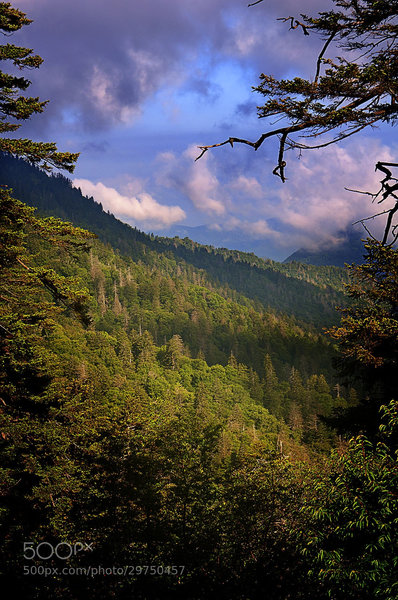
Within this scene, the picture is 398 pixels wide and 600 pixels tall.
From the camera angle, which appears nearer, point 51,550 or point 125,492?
point 51,550

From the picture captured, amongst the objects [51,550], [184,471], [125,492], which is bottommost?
[51,550]

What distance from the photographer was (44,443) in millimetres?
11539

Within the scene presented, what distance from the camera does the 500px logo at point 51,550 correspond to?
1021 centimetres

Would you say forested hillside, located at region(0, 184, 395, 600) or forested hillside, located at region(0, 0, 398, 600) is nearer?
forested hillside, located at region(0, 0, 398, 600)

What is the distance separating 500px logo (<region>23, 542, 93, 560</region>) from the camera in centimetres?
1021

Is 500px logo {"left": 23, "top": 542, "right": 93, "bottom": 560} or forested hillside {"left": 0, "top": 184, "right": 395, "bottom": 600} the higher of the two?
forested hillside {"left": 0, "top": 184, "right": 395, "bottom": 600}

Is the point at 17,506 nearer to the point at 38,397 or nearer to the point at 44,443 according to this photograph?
the point at 44,443

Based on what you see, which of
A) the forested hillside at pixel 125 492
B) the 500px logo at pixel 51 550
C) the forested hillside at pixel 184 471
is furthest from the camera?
the 500px logo at pixel 51 550

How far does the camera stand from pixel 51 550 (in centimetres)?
1058

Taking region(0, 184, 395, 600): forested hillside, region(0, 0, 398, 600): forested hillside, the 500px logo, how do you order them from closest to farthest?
region(0, 0, 398, 600): forested hillside
region(0, 184, 395, 600): forested hillside
the 500px logo

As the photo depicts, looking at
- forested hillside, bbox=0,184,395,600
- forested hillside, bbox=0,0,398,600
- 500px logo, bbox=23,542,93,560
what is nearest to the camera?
forested hillside, bbox=0,0,398,600

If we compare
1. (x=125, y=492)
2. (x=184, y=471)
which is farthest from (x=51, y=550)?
(x=184, y=471)

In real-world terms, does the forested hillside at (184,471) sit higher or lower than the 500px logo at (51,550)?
higher

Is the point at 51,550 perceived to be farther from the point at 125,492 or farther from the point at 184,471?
the point at 184,471
